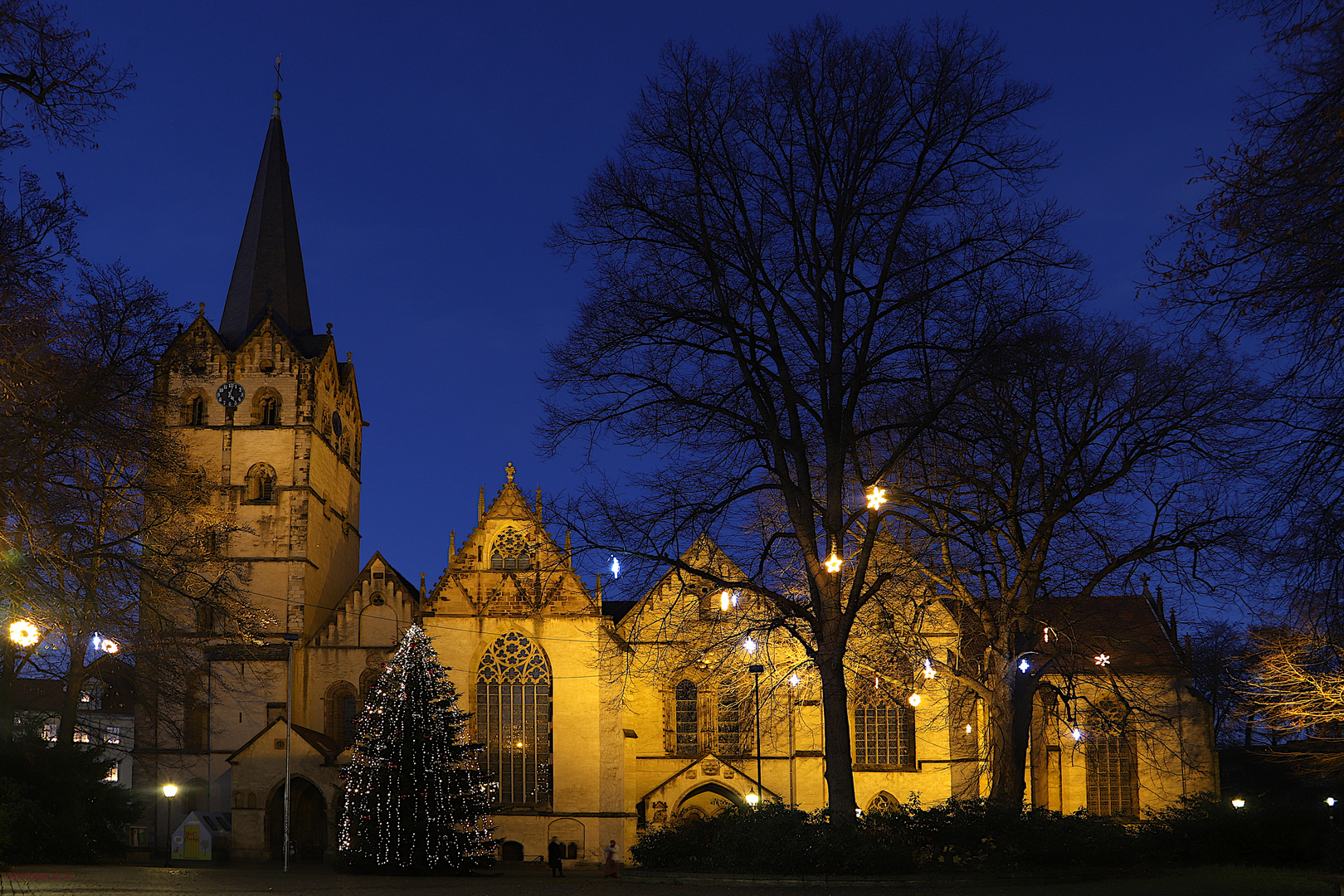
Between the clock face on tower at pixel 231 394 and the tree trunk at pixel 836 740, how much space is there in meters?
31.6

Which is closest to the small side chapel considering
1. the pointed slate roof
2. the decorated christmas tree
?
the pointed slate roof

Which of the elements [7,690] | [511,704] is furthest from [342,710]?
[7,690]

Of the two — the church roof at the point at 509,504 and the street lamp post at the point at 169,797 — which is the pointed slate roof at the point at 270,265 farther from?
the street lamp post at the point at 169,797

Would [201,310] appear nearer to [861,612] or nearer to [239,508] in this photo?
[239,508]

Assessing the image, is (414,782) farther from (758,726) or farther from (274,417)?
(274,417)

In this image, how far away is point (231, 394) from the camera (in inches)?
1768

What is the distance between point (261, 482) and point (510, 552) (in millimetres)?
9836

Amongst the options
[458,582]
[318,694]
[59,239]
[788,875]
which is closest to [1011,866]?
[788,875]

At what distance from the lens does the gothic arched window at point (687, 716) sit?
Result: 41.6 meters

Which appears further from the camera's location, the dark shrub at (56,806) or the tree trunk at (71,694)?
the tree trunk at (71,694)

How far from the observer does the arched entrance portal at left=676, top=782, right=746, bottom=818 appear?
39.6m

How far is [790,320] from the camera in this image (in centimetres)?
2009

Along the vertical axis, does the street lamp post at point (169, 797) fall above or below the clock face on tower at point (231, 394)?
below

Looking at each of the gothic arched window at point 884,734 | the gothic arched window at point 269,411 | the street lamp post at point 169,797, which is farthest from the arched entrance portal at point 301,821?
the gothic arched window at point 884,734
